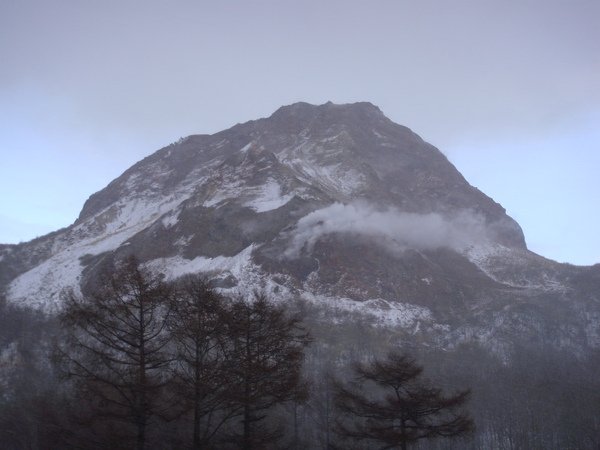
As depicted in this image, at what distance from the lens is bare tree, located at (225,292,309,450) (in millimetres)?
22188

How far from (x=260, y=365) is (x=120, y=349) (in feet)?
16.1

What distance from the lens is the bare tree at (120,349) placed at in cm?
2009

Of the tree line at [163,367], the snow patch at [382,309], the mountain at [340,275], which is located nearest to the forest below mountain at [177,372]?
the tree line at [163,367]

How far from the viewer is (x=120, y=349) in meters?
20.9

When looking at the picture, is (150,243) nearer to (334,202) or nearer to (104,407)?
(334,202)

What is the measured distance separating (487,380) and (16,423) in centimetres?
7824

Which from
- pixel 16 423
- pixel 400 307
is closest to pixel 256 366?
pixel 16 423

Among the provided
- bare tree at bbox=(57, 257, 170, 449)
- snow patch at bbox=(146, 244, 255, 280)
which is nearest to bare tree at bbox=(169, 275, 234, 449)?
bare tree at bbox=(57, 257, 170, 449)

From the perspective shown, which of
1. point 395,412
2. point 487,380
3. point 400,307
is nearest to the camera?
point 395,412

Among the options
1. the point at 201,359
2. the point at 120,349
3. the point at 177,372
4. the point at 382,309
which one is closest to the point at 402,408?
the point at 201,359

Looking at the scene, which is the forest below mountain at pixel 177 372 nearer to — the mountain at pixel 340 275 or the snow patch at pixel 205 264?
the mountain at pixel 340 275

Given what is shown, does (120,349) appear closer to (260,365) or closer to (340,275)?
(260,365)

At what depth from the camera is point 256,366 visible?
2219 cm

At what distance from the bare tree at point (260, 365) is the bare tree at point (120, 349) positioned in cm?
273
